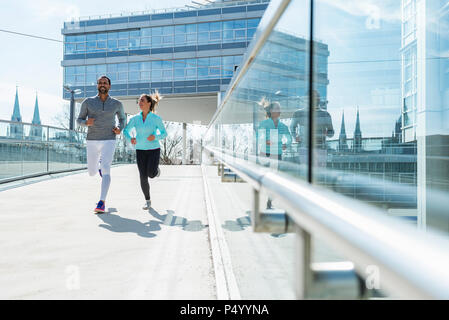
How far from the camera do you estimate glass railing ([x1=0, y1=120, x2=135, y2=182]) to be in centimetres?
781

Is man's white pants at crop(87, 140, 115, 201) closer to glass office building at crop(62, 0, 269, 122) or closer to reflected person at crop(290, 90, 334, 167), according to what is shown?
reflected person at crop(290, 90, 334, 167)

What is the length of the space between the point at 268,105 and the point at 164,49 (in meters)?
30.1

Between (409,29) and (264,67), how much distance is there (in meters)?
4.56

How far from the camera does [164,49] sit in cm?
3045

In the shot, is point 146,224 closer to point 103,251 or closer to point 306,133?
point 103,251

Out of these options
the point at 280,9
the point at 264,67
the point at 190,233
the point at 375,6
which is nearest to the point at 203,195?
the point at 190,233

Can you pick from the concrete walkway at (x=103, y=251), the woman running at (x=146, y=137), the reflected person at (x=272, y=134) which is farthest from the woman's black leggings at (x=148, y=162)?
the reflected person at (x=272, y=134)

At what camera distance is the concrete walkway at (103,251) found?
2.25 m

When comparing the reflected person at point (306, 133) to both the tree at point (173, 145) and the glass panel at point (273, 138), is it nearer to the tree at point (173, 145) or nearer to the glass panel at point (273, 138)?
the glass panel at point (273, 138)

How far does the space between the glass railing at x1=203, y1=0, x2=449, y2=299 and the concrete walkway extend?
393 mm

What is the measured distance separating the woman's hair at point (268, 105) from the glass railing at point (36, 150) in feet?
22.7

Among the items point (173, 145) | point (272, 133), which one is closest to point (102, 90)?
point (272, 133)

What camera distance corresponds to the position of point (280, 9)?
4.46ft
